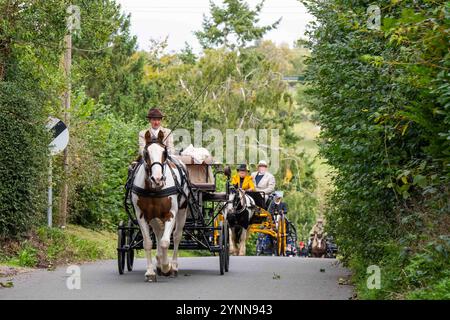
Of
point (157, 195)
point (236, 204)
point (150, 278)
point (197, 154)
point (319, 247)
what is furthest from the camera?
point (319, 247)

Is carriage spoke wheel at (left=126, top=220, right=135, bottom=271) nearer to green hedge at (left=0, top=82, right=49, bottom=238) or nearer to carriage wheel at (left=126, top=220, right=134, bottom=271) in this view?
carriage wheel at (left=126, top=220, right=134, bottom=271)

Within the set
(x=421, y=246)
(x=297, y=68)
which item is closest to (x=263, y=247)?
(x=421, y=246)

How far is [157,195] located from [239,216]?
39.2 ft

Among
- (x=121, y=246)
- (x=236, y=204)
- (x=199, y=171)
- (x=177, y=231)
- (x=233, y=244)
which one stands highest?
(x=199, y=171)

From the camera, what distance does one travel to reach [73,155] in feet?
85.0

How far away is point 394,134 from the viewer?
45.3 feet

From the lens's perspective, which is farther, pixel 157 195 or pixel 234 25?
pixel 234 25

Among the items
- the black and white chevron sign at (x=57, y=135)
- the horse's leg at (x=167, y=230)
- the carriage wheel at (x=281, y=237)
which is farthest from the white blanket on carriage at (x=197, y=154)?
the carriage wheel at (x=281, y=237)

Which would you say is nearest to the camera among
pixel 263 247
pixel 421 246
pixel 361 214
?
pixel 421 246

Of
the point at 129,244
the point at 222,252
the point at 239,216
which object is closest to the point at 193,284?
the point at 222,252

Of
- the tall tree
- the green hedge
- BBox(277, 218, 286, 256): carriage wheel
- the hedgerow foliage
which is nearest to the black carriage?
the hedgerow foliage

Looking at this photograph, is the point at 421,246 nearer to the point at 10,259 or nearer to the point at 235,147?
the point at 10,259

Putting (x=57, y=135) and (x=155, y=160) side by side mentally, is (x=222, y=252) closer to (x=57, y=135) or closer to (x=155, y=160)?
(x=155, y=160)
